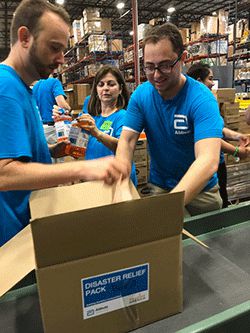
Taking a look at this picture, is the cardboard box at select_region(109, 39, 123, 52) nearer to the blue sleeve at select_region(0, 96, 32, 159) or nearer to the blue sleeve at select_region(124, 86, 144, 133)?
the blue sleeve at select_region(124, 86, 144, 133)

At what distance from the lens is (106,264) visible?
0.68 meters

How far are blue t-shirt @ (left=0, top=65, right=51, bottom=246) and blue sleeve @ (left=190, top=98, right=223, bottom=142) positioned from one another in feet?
2.36

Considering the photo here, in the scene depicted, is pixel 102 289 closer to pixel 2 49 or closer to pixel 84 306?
pixel 84 306

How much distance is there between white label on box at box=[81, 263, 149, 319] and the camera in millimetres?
685

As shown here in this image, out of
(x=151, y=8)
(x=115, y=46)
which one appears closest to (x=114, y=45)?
(x=115, y=46)

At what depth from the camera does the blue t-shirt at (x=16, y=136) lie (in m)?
0.92

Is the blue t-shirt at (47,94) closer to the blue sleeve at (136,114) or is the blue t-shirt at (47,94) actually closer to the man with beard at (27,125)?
the blue sleeve at (136,114)

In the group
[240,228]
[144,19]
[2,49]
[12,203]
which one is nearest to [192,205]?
[240,228]

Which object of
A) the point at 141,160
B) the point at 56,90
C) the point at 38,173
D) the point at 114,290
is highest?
the point at 56,90

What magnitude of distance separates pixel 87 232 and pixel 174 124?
42.0 inches

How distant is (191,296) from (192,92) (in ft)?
3.35

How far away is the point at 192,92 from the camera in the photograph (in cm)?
154

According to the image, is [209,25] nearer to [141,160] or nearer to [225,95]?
[225,95]

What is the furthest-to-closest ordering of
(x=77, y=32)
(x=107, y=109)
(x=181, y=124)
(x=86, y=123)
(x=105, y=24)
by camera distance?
(x=77, y=32) < (x=105, y=24) < (x=107, y=109) < (x=86, y=123) < (x=181, y=124)
